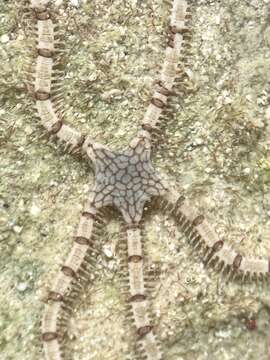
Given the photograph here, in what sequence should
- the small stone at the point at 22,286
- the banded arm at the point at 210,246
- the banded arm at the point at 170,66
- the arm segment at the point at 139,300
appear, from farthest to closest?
1. the banded arm at the point at 170,66
2. the small stone at the point at 22,286
3. the banded arm at the point at 210,246
4. the arm segment at the point at 139,300

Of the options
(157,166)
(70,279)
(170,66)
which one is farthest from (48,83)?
(70,279)

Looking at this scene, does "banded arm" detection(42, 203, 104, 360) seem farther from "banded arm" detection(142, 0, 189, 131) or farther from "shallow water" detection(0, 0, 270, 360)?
"banded arm" detection(142, 0, 189, 131)

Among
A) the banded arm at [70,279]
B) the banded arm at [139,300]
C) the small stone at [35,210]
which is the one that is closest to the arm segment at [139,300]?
the banded arm at [139,300]

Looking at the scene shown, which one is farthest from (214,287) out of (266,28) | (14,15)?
(14,15)

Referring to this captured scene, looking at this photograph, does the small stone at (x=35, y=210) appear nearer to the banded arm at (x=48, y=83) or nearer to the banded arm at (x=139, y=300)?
the banded arm at (x=48, y=83)

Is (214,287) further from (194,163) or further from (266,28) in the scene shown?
(266,28)

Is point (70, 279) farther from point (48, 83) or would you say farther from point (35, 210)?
point (48, 83)
